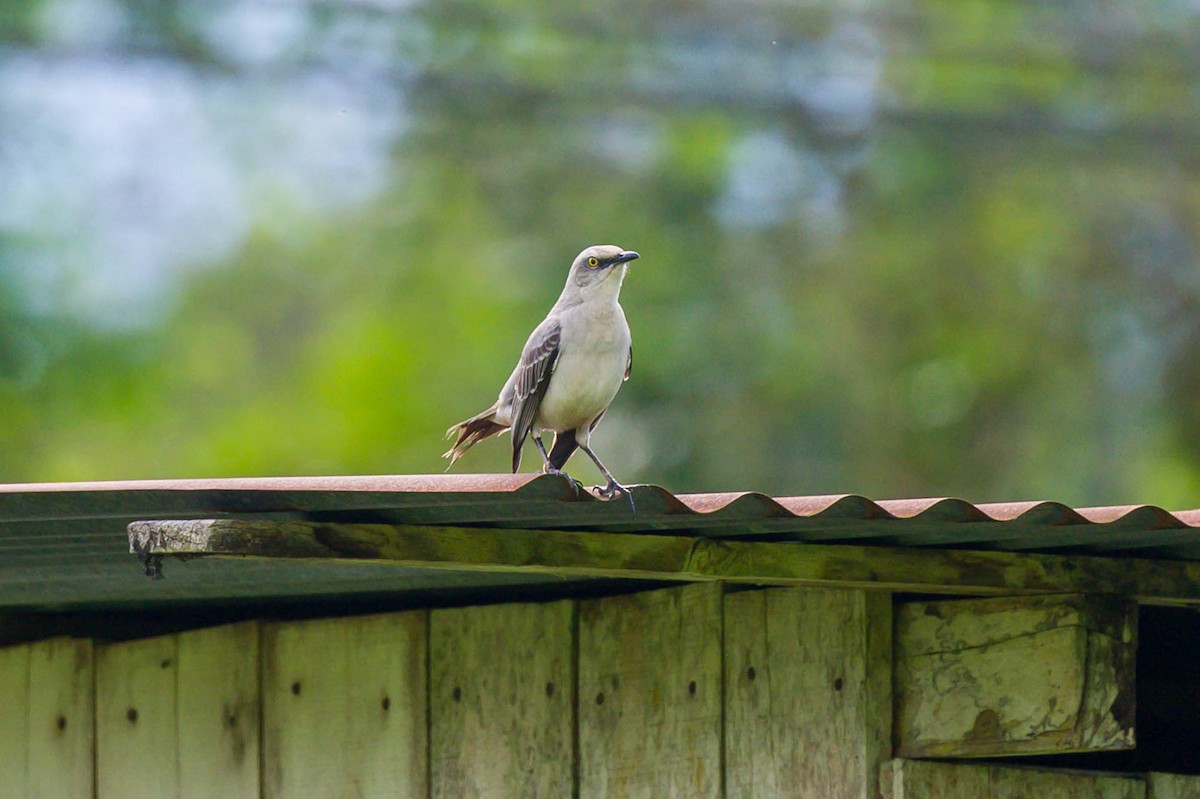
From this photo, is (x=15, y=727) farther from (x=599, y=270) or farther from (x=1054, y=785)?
(x=1054, y=785)

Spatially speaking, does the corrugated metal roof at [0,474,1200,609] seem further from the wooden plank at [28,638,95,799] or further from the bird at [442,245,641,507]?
the bird at [442,245,641,507]

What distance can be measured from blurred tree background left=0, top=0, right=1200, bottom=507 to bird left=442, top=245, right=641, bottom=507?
394 inches

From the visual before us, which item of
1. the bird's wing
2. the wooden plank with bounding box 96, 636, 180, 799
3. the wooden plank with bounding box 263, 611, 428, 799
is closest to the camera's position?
the wooden plank with bounding box 263, 611, 428, 799

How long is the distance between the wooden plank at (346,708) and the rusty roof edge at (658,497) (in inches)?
55.9

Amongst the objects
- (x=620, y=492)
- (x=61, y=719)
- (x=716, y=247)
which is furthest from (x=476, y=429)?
(x=716, y=247)

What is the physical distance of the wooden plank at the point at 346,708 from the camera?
16.9 feet

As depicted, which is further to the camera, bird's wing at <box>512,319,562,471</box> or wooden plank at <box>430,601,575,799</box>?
bird's wing at <box>512,319,562,471</box>

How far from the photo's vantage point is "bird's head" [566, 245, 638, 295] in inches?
253

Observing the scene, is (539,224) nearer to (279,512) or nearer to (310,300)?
(310,300)

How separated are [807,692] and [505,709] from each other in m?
0.87

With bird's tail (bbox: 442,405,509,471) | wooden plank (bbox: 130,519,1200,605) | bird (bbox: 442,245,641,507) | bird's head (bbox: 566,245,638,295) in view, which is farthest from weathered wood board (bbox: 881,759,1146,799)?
bird's head (bbox: 566,245,638,295)

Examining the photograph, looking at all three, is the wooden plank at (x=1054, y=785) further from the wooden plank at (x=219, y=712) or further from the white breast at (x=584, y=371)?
the wooden plank at (x=219, y=712)

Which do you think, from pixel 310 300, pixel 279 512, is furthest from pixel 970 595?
pixel 310 300

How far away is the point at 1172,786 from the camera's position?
15.3 feet
